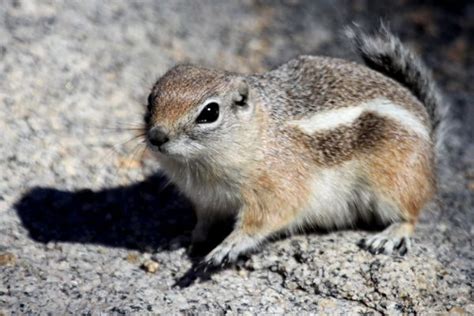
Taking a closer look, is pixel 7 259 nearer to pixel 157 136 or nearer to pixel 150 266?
pixel 150 266

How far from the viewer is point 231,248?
4.16m

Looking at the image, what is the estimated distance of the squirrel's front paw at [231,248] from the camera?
4117 millimetres

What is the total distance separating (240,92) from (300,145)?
0.52 metres

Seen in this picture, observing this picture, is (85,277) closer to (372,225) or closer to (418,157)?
(372,225)

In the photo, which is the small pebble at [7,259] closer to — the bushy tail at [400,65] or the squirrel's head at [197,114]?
the squirrel's head at [197,114]

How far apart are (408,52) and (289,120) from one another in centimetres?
108

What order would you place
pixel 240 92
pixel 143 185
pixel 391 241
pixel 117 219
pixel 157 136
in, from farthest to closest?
pixel 143 185
pixel 117 219
pixel 391 241
pixel 240 92
pixel 157 136

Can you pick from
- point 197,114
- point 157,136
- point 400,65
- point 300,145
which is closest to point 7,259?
point 157,136

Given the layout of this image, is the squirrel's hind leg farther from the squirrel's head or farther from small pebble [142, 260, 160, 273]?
small pebble [142, 260, 160, 273]

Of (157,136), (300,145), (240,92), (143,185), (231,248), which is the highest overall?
(240,92)

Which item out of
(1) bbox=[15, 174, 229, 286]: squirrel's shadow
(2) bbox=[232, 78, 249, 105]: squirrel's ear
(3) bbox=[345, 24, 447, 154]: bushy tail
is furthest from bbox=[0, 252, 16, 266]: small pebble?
(3) bbox=[345, 24, 447, 154]: bushy tail

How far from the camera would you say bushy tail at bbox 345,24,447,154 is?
16.0 ft

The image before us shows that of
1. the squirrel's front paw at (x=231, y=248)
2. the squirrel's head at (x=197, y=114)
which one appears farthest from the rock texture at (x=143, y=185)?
the squirrel's head at (x=197, y=114)

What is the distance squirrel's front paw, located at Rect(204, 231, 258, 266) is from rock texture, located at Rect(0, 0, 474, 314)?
12cm
